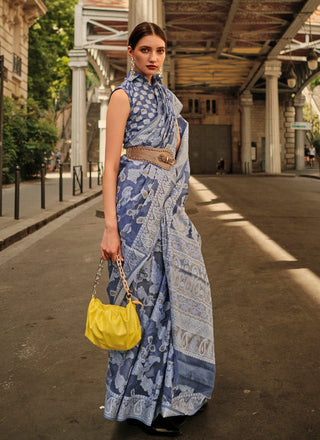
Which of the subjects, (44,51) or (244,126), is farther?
(244,126)

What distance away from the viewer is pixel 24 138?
67.9 feet

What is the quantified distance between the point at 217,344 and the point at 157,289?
132 cm

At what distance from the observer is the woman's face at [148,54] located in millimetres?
2342

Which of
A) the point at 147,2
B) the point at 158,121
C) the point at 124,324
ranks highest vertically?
the point at 147,2

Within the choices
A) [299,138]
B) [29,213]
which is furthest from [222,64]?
[29,213]

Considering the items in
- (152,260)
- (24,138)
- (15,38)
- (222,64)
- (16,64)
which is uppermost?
(222,64)

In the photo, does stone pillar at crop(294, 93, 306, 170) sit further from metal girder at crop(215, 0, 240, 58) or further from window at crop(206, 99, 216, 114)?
metal girder at crop(215, 0, 240, 58)

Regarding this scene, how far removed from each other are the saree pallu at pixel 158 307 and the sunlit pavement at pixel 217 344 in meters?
0.18

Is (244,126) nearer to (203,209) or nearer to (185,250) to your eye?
(203,209)

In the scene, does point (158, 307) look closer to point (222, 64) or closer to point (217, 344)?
point (217, 344)

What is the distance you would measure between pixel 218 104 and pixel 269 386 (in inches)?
1496

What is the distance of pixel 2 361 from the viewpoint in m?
3.22

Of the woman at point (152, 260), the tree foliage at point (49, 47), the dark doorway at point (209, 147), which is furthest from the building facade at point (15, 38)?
the woman at point (152, 260)

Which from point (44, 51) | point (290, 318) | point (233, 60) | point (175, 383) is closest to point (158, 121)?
point (175, 383)
